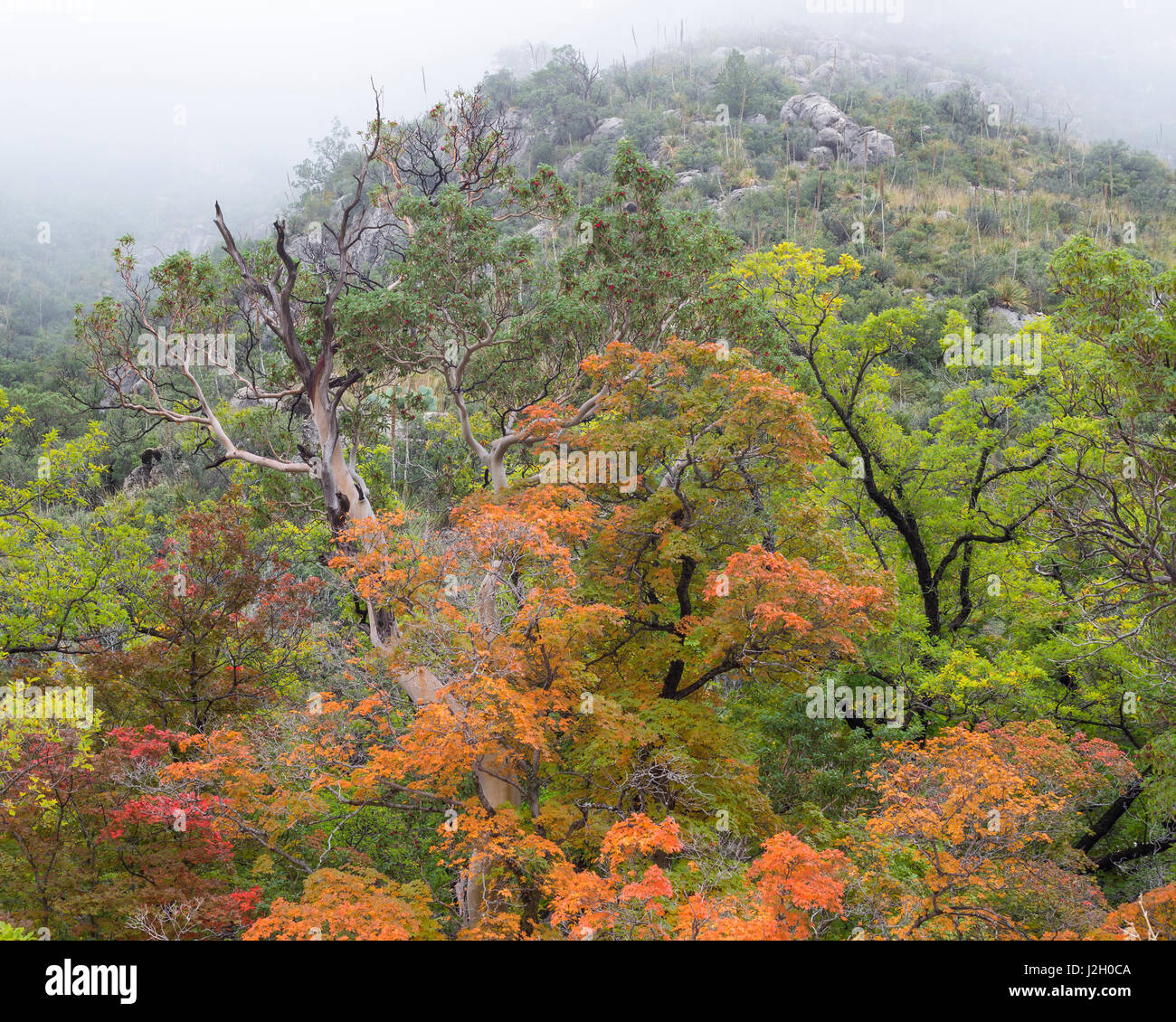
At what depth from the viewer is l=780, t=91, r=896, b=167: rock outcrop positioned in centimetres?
5431

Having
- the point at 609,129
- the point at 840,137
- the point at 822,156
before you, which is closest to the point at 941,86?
the point at 840,137

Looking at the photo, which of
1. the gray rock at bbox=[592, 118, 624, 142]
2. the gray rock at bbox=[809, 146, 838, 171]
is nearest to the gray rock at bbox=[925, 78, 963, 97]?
the gray rock at bbox=[809, 146, 838, 171]

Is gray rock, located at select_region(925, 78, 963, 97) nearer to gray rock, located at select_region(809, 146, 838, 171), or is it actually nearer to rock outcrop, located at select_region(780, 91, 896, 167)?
rock outcrop, located at select_region(780, 91, 896, 167)

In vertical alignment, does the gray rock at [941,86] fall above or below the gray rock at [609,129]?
above

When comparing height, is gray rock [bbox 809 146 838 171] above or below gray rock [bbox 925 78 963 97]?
below

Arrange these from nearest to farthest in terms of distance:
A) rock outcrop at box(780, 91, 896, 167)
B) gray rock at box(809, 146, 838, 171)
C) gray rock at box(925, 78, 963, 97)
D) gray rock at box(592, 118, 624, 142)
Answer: gray rock at box(809, 146, 838, 171) → rock outcrop at box(780, 91, 896, 167) → gray rock at box(592, 118, 624, 142) → gray rock at box(925, 78, 963, 97)

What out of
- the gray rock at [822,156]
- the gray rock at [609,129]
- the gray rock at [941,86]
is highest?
the gray rock at [941,86]

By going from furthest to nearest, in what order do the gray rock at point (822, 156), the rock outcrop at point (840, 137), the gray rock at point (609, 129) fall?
the gray rock at point (609, 129)
the rock outcrop at point (840, 137)
the gray rock at point (822, 156)

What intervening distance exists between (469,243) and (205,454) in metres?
24.2

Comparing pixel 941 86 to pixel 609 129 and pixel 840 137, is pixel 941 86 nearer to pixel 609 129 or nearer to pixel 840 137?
pixel 840 137

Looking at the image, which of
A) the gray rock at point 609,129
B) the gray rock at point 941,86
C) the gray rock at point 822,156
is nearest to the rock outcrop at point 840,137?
the gray rock at point 822,156

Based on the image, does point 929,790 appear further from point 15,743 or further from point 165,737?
point 15,743

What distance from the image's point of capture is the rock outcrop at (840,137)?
5431 centimetres

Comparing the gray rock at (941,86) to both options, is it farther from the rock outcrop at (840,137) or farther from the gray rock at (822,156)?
the gray rock at (822,156)
